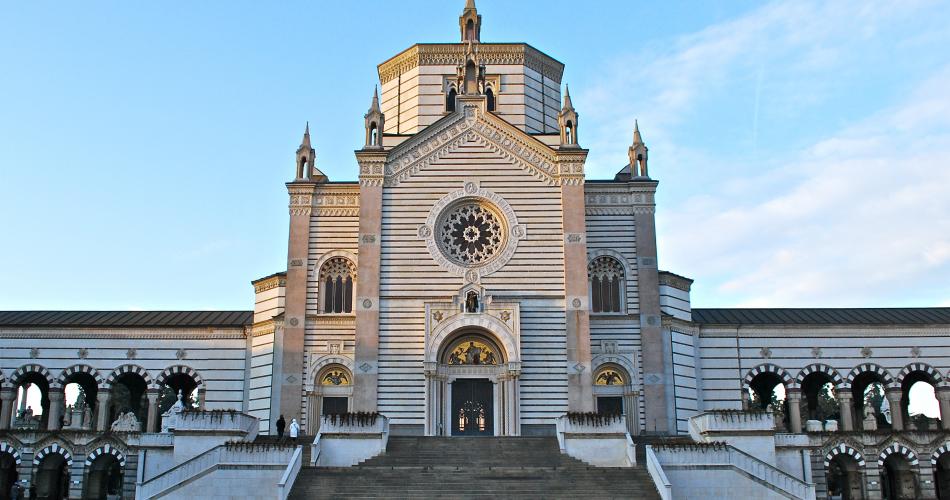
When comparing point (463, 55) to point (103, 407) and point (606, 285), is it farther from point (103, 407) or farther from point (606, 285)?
point (103, 407)

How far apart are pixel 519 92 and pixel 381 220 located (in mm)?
10209

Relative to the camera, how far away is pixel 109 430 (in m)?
38.7

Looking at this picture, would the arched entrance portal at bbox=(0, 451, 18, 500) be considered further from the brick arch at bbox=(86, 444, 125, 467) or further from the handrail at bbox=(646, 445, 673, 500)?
the handrail at bbox=(646, 445, 673, 500)

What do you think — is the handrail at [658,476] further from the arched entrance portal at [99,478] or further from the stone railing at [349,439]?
the arched entrance portal at [99,478]

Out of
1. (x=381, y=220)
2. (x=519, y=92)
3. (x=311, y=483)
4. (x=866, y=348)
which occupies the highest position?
(x=519, y=92)

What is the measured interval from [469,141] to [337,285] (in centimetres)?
780

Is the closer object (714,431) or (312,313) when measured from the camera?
(714,431)

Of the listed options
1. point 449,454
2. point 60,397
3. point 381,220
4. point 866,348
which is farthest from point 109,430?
point 866,348

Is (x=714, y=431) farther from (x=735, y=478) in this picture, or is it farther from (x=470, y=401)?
(x=470, y=401)

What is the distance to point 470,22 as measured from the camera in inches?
1721

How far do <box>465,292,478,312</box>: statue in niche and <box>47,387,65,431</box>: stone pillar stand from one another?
1736cm

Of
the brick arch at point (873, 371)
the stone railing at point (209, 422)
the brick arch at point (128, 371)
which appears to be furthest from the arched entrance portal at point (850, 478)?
the brick arch at point (128, 371)

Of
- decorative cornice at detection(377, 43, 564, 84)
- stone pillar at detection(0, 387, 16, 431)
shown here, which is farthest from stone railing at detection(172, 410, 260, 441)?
decorative cornice at detection(377, 43, 564, 84)

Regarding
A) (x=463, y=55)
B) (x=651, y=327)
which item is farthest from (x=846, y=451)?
(x=463, y=55)
